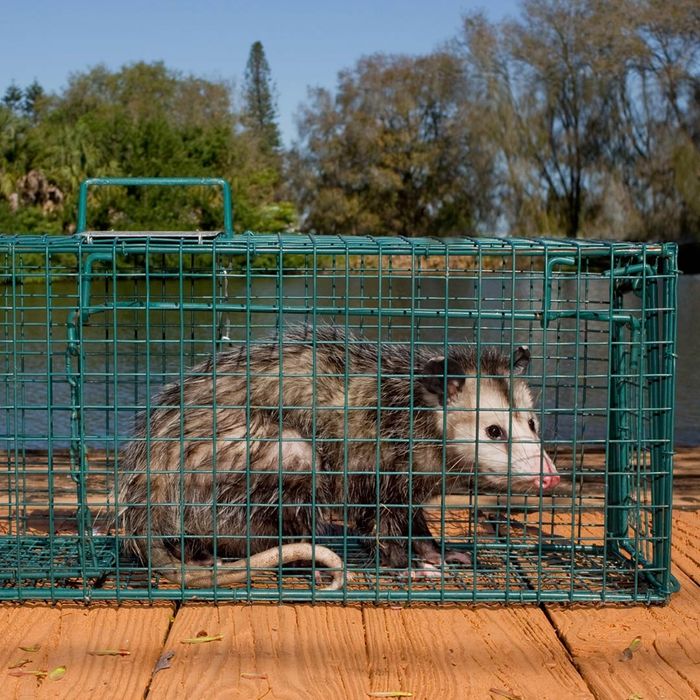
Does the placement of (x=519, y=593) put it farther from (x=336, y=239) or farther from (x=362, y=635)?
(x=336, y=239)

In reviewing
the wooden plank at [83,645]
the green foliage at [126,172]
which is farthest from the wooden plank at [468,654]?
the green foliage at [126,172]

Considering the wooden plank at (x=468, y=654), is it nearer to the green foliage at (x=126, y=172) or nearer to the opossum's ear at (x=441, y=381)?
the opossum's ear at (x=441, y=381)

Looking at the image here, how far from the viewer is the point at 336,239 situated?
352 cm

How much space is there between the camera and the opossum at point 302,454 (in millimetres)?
3295

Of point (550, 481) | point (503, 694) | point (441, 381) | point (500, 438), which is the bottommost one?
point (503, 694)

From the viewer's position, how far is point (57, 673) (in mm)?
2742

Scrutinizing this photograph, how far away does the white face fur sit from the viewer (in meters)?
3.36

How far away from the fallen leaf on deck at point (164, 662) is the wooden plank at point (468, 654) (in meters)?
0.55

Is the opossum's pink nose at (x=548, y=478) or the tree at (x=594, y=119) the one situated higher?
the tree at (x=594, y=119)

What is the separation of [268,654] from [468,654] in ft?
1.83

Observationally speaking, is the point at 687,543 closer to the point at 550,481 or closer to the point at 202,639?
the point at 550,481

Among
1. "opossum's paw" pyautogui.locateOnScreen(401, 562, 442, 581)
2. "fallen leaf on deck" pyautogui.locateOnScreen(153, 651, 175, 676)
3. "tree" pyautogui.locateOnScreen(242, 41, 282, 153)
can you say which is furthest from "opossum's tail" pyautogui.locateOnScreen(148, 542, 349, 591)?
"tree" pyautogui.locateOnScreen(242, 41, 282, 153)

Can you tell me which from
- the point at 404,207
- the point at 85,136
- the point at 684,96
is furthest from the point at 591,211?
the point at 85,136

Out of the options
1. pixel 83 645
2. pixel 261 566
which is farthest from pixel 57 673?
pixel 261 566
